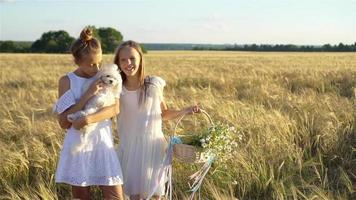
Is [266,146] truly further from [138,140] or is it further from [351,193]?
[138,140]

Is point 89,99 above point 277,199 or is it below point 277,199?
above

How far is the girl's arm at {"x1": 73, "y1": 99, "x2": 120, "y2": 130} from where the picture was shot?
296 cm

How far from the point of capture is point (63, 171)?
308 centimetres

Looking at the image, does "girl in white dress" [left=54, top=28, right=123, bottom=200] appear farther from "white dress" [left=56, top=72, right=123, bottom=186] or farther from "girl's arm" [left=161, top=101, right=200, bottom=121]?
"girl's arm" [left=161, top=101, right=200, bottom=121]

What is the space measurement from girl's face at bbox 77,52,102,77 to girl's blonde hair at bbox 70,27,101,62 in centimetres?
2

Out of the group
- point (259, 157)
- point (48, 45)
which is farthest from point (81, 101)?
point (48, 45)

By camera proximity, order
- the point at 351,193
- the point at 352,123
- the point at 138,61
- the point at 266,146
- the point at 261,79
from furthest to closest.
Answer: the point at 261,79 < the point at 352,123 < the point at 266,146 < the point at 351,193 < the point at 138,61

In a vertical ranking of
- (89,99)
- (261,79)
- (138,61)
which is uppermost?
(138,61)

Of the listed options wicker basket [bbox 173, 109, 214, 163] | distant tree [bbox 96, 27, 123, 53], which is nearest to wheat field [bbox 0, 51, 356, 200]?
wicker basket [bbox 173, 109, 214, 163]

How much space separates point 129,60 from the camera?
3.26 metres

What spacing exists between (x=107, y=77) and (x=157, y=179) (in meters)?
0.82

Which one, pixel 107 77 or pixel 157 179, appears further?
pixel 157 179

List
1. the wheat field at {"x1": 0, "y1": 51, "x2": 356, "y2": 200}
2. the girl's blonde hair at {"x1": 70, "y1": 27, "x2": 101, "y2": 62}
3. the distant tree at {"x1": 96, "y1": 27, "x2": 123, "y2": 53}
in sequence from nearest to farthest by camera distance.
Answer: the girl's blonde hair at {"x1": 70, "y1": 27, "x2": 101, "y2": 62} < the wheat field at {"x1": 0, "y1": 51, "x2": 356, "y2": 200} < the distant tree at {"x1": 96, "y1": 27, "x2": 123, "y2": 53}

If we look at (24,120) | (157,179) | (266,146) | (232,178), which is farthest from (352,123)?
(24,120)
